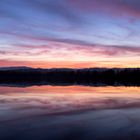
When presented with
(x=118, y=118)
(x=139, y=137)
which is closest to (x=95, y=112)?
(x=118, y=118)

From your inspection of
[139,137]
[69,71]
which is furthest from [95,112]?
[69,71]

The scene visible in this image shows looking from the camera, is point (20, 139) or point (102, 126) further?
point (102, 126)

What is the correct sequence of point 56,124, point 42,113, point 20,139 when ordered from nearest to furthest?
1. point 20,139
2. point 56,124
3. point 42,113

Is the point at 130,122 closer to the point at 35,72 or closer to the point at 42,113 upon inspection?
the point at 42,113

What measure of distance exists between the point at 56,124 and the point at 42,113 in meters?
2.95

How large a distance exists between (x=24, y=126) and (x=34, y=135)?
1.74 metres

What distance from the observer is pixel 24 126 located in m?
11.9

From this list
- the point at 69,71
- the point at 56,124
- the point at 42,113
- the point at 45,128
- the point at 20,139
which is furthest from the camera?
the point at 69,71

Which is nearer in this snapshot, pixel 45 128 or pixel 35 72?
pixel 45 128

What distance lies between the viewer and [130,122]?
503 inches

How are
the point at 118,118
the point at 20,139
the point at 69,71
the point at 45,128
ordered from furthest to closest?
the point at 69,71
the point at 118,118
the point at 45,128
the point at 20,139

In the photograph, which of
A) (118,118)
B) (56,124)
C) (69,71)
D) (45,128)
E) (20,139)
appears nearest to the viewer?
(20,139)

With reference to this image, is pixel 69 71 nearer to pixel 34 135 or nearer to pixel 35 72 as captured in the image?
pixel 35 72

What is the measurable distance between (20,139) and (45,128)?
1.83m
